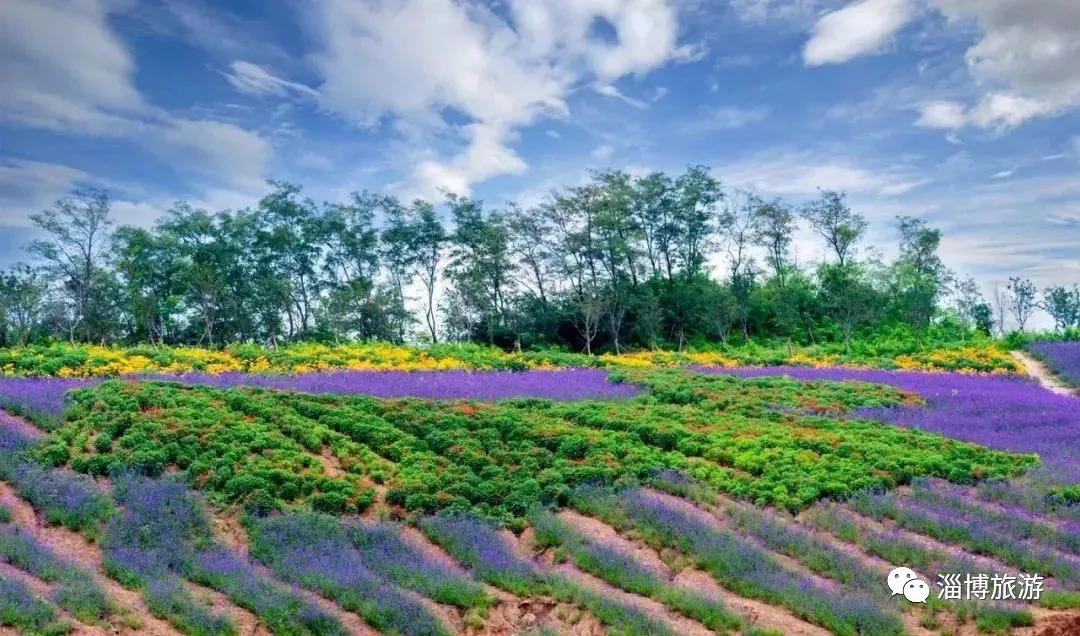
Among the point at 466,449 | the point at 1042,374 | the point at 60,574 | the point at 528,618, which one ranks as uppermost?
the point at 1042,374

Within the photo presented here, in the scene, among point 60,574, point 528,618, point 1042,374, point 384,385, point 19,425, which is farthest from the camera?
point 1042,374

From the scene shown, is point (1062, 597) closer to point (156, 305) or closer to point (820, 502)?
point (820, 502)

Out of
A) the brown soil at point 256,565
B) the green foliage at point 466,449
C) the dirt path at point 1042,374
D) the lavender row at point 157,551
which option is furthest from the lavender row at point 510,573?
the dirt path at point 1042,374

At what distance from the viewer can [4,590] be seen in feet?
27.7

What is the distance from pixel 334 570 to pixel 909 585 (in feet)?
23.8

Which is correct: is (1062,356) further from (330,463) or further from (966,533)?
(330,463)

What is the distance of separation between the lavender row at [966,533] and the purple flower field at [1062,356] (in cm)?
2061

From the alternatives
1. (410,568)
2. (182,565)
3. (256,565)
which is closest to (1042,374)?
(410,568)

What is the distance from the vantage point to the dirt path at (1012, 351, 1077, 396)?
27.1m

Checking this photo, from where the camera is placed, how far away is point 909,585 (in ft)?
29.9

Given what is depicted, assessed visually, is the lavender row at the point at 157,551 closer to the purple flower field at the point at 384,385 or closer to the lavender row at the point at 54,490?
the lavender row at the point at 54,490

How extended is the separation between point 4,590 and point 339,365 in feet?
61.6

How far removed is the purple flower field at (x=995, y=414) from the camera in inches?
604

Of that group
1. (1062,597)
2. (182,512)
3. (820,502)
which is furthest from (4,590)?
(1062,597)
